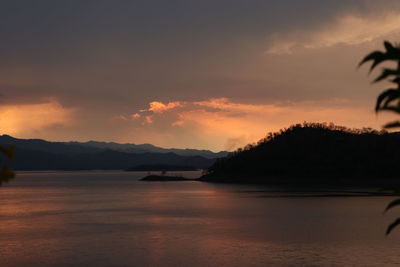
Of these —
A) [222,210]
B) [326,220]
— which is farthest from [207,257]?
[222,210]

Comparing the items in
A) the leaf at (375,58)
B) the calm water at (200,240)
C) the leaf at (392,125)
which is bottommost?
the calm water at (200,240)

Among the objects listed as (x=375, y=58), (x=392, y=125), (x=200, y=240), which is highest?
(x=375, y=58)

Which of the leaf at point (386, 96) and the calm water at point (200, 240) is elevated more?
the leaf at point (386, 96)

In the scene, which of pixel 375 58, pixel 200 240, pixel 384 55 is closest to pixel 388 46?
pixel 384 55

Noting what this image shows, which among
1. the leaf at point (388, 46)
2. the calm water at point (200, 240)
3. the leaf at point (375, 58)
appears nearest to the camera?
the leaf at point (388, 46)

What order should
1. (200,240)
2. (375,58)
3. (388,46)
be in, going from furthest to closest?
(200,240), (375,58), (388,46)

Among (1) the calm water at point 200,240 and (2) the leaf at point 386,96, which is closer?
(2) the leaf at point 386,96

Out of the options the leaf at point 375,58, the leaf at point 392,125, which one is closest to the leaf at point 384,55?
the leaf at point 375,58

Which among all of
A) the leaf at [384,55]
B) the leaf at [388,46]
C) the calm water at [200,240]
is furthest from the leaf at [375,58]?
the calm water at [200,240]

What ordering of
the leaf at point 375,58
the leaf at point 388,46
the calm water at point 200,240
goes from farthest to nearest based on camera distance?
the calm water at point 200,240
the leaf at point 375,58
the leaf at point 388,46

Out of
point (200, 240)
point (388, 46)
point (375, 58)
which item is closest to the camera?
point (388, 46)

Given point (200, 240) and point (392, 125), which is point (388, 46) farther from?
point (200, 240)

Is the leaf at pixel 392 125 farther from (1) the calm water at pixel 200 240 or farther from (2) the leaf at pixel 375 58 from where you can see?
(1) the calm water at pixel 200 240

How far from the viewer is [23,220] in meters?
72.4
